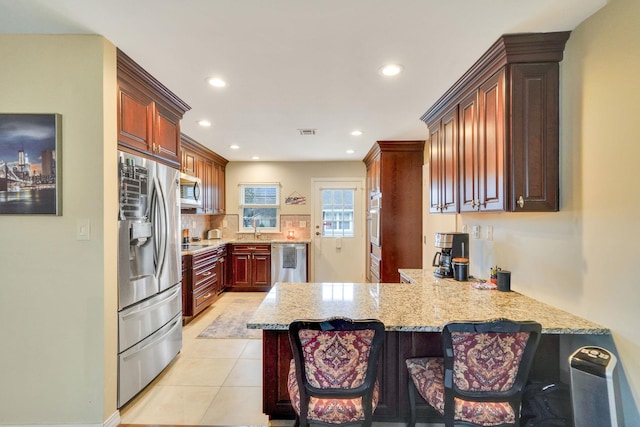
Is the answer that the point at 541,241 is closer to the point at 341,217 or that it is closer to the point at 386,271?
the point at 386,271

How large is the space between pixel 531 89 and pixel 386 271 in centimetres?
285

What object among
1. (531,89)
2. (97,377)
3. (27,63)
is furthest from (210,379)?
(531,89)

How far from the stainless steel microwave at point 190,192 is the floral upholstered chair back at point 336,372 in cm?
317

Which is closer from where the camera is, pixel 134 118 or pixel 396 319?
pixel 396 319

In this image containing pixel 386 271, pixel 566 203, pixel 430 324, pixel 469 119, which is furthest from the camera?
pixel 386 271

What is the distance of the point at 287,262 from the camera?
204 inches

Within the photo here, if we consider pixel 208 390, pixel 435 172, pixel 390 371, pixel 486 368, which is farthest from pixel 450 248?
pixel 208 390

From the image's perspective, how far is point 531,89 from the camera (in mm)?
1720

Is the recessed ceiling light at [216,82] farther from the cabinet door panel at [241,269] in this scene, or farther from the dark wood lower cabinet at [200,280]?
the cabinet door panel at [241,269]

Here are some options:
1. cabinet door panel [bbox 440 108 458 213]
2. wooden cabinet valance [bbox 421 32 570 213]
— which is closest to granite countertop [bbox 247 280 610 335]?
wooden cabinet valance [bbox 421 32 570 213]

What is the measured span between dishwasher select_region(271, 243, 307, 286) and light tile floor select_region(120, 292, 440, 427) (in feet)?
6.51

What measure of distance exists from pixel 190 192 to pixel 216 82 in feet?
6.92

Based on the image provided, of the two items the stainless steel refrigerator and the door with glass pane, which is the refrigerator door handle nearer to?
the stainless steel refrigerator

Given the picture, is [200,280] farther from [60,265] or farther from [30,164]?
[30,164]
